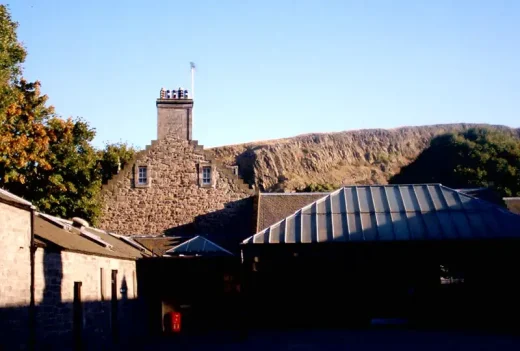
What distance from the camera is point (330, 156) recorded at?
8588 cm

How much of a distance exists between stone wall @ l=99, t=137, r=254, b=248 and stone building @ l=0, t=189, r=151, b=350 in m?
10.8

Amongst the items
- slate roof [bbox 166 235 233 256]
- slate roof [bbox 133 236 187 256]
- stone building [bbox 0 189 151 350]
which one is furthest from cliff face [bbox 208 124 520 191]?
stone building [bbox 0 189 151 350]

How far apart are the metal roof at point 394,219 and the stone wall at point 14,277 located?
9.23 meters

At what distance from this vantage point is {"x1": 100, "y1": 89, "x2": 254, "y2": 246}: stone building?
94.8 feet

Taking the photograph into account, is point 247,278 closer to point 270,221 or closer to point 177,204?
point 270,221

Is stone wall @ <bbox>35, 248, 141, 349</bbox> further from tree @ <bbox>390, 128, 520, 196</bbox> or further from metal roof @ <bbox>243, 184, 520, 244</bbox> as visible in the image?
tree @ <bbox>390, 128, 520, 196</bbox>

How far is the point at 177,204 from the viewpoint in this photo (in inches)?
1147

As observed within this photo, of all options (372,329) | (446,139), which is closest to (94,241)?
(372,329)

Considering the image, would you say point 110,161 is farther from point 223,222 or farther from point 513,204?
point 513,204

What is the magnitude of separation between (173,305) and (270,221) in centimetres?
620

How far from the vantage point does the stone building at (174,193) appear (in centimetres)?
2889

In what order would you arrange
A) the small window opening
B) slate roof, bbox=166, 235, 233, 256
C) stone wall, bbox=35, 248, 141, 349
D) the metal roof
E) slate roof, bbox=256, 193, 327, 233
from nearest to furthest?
stone wall, bbox=35, 248, 141, 349
the small window opening
the metal roof
slate roof, bbox=166, 235, 233, 256
slate roof, bbox=256, 193, 327, 233

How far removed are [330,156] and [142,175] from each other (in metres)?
58.7

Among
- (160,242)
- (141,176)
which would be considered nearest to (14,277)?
(160,242)
